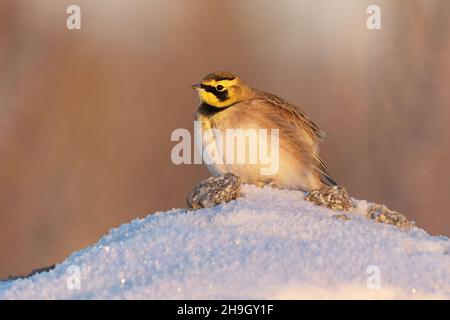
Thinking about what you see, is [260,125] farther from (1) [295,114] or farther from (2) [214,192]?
(2) [214,192]

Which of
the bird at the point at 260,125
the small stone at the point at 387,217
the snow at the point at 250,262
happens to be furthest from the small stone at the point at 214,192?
the bird at the point at 260,125

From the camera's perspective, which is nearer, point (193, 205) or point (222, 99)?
point (193, 205)

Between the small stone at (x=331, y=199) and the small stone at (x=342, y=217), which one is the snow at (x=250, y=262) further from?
the small stone at (x=331, y=199)

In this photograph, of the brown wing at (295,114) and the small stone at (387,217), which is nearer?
the small stone at (387,217)

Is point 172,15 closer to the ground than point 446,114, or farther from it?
farther from it

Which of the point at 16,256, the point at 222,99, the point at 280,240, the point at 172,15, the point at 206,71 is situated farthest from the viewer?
the point at 172,15

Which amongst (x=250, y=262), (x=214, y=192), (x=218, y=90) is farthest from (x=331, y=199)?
(x=218, y=90)

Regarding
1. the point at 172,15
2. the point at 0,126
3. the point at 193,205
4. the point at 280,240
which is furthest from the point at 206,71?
the point at 280,240
